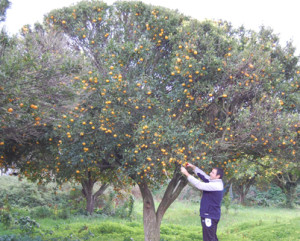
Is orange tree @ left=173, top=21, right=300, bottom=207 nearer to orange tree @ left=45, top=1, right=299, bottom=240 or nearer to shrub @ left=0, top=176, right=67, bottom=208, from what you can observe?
orange tree @ left=45, top=1, right=299, bottom=240

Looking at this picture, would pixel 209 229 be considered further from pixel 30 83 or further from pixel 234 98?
pixel 30 83


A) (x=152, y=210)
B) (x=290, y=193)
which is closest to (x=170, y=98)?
(x=152, y=210)

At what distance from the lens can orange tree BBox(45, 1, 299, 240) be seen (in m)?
7.61

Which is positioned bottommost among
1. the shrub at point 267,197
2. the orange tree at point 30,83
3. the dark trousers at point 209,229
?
the dark trousers at point 209,229

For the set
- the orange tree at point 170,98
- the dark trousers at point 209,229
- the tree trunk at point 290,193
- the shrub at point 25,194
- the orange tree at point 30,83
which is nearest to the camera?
the orange tree at point 30,83

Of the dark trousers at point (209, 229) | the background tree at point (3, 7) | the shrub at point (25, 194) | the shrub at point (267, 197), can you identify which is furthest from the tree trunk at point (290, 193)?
the background tree at point (3, 7)

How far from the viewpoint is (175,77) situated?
8.25 m

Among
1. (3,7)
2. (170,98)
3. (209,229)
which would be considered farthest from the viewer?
(170,98)

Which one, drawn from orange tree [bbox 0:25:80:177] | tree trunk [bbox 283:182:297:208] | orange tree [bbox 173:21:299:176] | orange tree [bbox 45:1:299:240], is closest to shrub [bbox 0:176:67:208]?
orange tree [bbox 45:1:299:240]

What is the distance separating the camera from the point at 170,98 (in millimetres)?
8180

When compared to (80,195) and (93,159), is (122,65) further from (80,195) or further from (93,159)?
(80,195)

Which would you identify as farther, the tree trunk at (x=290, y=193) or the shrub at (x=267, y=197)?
the shrub at (x=267, y=197)

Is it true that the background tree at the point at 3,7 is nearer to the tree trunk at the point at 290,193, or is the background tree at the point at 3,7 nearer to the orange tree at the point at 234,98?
the orange tree at the point at 234,98

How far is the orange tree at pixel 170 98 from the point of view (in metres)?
7.61
